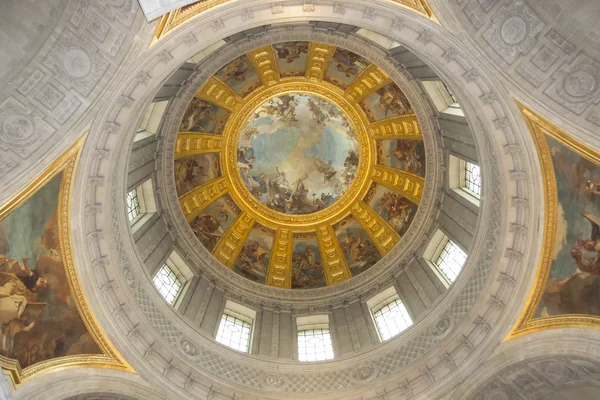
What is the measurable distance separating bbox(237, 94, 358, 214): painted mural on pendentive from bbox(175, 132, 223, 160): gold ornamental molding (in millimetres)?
2203

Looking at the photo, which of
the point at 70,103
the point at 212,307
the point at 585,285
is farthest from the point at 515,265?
the point at 70,103

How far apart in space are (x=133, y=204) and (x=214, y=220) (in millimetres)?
6713

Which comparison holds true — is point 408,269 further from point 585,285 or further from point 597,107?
point 597,107

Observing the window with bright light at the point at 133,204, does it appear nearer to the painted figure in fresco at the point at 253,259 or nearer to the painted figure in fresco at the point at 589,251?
the painted figure in fresco at the point at 253,259

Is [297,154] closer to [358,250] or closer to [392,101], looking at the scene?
[358,250]

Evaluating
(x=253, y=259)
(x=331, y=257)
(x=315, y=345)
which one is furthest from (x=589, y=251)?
(x=253, y=259)

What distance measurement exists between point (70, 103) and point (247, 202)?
53.3ft

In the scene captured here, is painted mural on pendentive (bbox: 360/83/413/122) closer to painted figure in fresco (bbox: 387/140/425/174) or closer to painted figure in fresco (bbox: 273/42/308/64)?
painted figure in fresco (bbox: 387/140/425/174)

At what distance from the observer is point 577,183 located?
1242cm

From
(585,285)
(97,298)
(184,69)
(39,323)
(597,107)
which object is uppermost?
(184,69)

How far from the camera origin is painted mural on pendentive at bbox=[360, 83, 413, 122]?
73.8ft

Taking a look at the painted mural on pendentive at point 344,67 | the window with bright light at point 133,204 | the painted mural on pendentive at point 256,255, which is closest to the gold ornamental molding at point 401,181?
the painted mural on pendentive at point 344,67

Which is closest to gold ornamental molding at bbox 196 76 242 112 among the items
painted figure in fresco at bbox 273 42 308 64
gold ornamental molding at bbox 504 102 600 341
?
painted figure in fresco at bbox 273 42 308 64

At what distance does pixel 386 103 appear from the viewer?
78.5 ft
